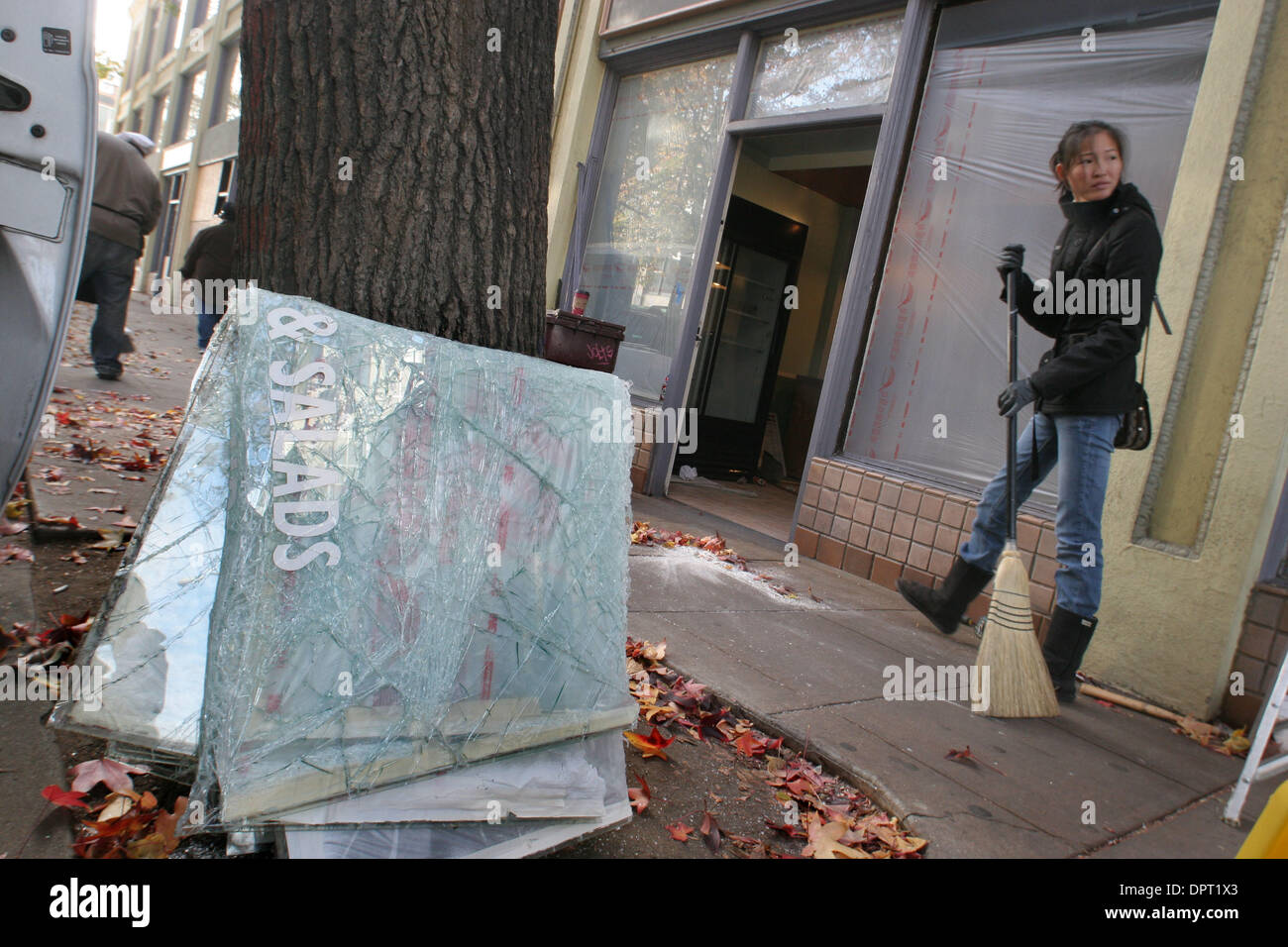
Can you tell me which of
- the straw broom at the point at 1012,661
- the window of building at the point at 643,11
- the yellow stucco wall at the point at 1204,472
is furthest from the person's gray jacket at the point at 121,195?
the yellow stucco wall at the point at 1204,472

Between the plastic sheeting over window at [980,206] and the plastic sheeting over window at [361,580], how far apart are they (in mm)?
3392

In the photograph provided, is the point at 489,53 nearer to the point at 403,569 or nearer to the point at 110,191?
the point at 403,569

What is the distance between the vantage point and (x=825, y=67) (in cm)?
609

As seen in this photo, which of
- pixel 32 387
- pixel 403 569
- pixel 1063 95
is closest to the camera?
pixel 403 569

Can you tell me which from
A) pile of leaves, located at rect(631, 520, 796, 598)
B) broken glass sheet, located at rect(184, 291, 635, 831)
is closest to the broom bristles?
pile of leaves, located at rect(631, 520, 796, 598)

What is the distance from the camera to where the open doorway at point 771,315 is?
8180mm

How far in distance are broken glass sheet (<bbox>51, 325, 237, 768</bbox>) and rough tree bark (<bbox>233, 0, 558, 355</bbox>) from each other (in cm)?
58

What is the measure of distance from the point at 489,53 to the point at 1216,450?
3408 mm

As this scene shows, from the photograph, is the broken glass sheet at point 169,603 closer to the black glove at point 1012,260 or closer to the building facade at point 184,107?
the black glove at point 1012,260

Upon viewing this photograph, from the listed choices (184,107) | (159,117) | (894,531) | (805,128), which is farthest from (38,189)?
(159,117)

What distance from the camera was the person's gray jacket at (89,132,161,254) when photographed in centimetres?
632

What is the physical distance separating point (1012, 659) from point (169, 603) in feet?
9.34
